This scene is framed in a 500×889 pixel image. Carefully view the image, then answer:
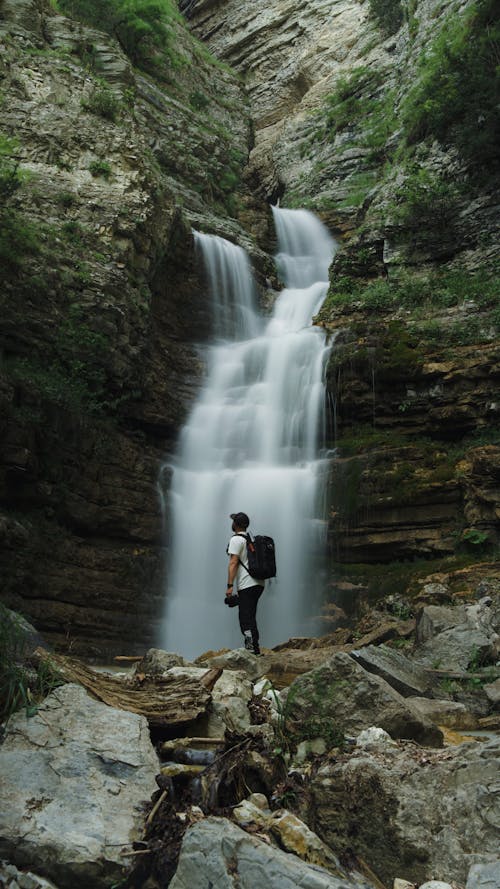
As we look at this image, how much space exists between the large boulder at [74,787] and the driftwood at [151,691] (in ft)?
0.72

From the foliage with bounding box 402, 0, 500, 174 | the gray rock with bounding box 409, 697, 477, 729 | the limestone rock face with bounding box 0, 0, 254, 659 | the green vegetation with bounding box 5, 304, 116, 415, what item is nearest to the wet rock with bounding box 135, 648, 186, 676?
the gray rock with bounding box 409, 697, 477, 729

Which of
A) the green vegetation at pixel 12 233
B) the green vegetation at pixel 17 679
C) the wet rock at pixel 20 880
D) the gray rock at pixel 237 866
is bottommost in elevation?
the wet rock at pixel 20 880

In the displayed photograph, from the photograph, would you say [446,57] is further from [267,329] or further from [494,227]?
[267,329]

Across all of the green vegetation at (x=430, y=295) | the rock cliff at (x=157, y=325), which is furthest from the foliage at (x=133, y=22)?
the green vegetation at (x=430, y=295)

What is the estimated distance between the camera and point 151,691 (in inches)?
175

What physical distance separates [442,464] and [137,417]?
20.9ft

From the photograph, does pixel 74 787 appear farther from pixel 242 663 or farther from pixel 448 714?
pixel 448 714

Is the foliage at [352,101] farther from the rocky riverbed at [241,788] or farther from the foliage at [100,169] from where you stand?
the rocky riverbed at [241,788]

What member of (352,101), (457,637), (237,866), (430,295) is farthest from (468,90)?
(237,866)

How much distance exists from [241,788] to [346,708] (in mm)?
832

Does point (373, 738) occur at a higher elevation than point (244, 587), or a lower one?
lower

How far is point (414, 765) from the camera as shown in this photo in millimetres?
3070

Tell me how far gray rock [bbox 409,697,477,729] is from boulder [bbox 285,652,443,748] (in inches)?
43.0

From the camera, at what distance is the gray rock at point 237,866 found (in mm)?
2404
